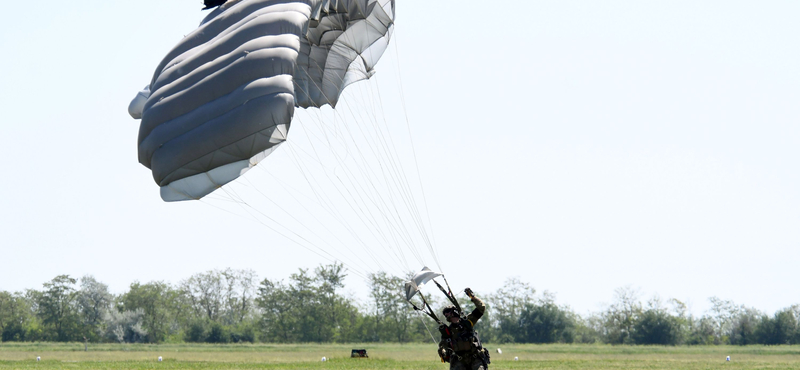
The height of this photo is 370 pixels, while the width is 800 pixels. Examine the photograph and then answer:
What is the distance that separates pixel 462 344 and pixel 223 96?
4.65 m

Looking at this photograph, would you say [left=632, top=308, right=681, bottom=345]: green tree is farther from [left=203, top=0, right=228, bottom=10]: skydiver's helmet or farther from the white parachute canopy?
[left=203, top=0, right=228, bottom=10]: skydiver's helmet

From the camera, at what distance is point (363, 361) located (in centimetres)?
2619

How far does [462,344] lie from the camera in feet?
35.4

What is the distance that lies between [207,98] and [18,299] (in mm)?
75869

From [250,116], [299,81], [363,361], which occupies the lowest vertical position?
[363,361]

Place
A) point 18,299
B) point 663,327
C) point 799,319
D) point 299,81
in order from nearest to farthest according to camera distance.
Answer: point 299,81 < point 663,327 < point 799,319 < point 18,299

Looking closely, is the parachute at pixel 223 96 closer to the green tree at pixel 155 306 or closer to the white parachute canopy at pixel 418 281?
the white parachute canopy at pixel 418 281

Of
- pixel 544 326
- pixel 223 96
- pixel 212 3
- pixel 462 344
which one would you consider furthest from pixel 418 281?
pixel 544 326

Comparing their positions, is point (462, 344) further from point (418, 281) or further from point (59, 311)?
point (59, 311)

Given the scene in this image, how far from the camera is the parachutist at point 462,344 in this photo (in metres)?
10.8

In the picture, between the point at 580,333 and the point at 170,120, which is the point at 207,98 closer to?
the point at 170,120

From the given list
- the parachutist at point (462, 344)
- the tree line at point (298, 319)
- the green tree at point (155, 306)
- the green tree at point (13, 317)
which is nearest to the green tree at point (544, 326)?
the tree line at point (298, 319)

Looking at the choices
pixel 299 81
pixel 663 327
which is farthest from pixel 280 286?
pixel 299 81

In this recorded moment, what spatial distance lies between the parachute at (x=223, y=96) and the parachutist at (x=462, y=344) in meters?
3.41
